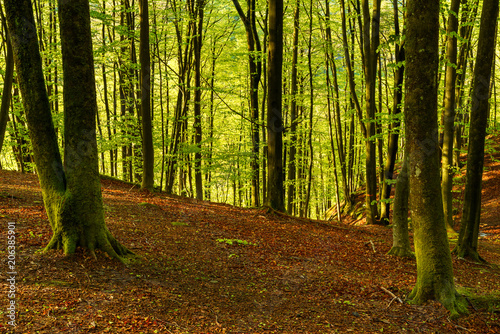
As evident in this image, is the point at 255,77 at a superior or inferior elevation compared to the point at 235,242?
superior

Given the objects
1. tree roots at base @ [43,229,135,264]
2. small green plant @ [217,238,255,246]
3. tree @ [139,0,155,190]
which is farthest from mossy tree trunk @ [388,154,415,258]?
tree @ [139,0,155,190]

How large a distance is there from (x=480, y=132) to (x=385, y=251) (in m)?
3.67

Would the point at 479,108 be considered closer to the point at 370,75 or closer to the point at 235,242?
the point at 370,75

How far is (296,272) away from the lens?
21.1 feet

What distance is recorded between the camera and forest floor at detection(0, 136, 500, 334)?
3.62 metres

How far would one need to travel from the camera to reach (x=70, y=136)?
4.71m

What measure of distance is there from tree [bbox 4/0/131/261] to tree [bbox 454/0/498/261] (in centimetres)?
760

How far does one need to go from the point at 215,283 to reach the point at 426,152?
3.75 metres

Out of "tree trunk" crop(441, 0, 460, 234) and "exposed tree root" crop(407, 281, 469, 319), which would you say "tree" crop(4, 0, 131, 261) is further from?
"tree trunk" crop(441, 0, 460, 234)

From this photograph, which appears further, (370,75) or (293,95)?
(293,95)

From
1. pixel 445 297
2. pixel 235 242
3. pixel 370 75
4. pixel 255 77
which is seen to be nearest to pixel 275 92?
pixel 255 77

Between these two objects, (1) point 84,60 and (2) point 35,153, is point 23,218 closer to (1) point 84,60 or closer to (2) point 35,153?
(2) point 35,153

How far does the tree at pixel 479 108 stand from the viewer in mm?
7211

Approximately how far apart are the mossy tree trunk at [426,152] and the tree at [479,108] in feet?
10.0
